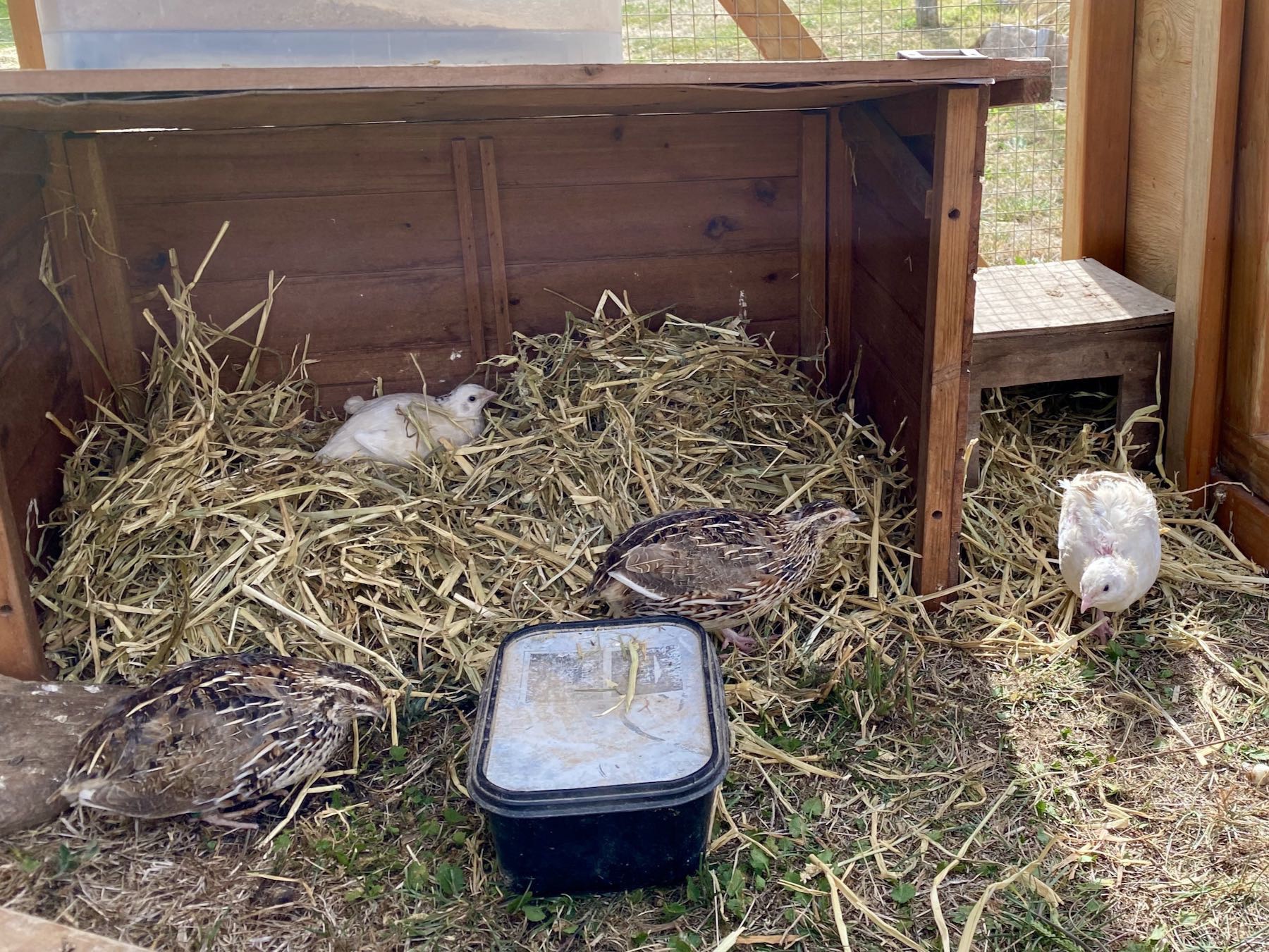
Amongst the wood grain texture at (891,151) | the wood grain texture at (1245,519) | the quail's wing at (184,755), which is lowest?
the wood grain texture at (1245,519)

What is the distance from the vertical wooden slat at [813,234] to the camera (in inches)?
176

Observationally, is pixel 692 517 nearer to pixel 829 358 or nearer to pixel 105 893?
pixel 829 358

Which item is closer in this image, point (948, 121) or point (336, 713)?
point (336, 713)

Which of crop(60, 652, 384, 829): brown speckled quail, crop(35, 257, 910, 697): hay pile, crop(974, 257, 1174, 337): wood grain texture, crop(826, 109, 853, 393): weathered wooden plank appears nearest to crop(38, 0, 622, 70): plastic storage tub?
crop(35, 257, 910, 697): hay pile

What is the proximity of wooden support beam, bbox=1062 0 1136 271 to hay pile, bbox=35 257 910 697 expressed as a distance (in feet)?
4.68

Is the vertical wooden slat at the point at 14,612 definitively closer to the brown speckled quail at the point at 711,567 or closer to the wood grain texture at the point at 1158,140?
the brown speckled quail at the point at 711,567

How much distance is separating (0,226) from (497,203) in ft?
5.56

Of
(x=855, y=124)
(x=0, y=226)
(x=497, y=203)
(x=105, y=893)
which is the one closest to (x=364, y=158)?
(x=497, y=203)

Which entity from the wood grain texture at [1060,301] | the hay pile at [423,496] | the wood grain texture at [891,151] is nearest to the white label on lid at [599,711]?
the hay pile at [423,496]

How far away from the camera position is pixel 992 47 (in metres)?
7.17

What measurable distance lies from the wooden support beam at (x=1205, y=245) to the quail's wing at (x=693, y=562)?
1879 millimetres

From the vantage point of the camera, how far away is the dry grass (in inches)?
102

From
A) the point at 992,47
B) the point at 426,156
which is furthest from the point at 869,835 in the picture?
the point at 992,47

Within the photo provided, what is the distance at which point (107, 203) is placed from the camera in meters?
4.09
